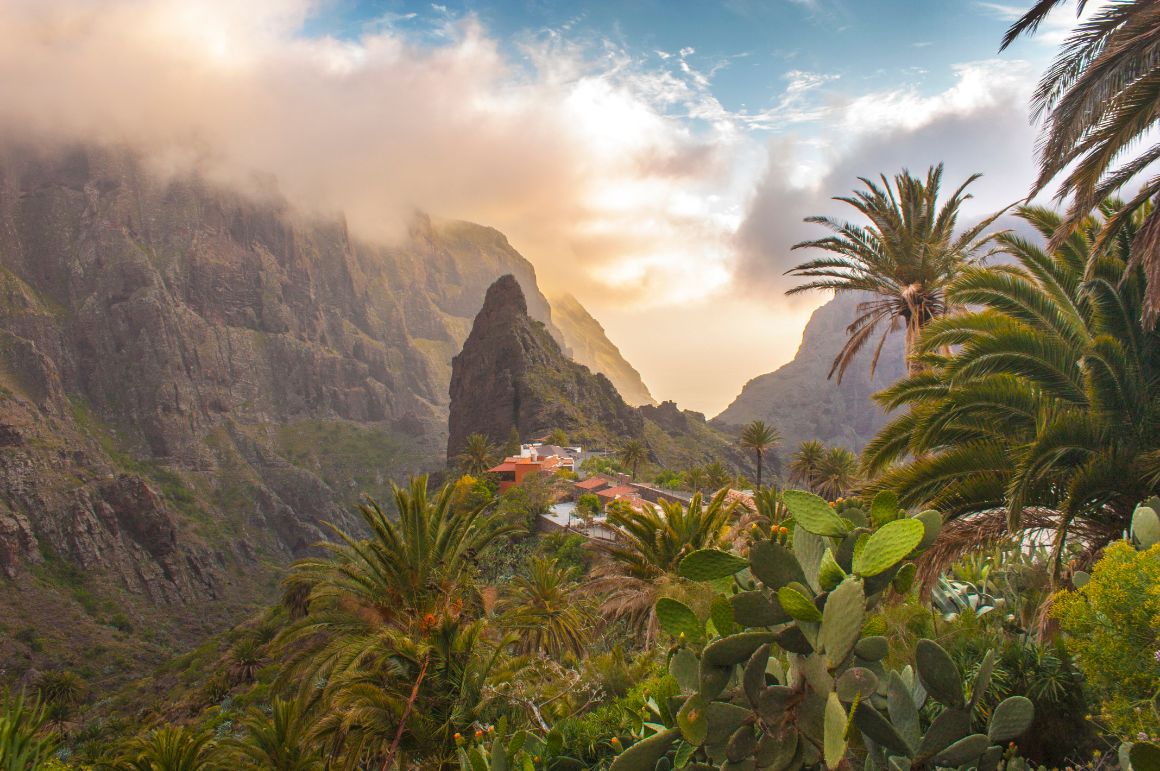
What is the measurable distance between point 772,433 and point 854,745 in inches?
2110

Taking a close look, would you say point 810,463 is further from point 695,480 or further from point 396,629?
point 396,629

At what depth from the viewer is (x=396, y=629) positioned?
36.3 ft

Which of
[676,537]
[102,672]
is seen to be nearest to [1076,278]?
[676,537]

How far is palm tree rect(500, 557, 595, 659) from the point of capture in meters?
17.4

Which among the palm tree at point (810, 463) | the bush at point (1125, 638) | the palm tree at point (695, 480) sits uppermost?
the palm tree at point (695, 480)

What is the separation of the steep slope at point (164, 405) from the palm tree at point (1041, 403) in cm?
7567

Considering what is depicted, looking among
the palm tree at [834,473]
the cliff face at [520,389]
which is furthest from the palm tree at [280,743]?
the cliff face at [520,389]

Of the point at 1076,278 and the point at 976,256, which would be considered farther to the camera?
the point at 976,256

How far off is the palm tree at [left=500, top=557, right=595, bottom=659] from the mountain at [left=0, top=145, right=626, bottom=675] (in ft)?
193

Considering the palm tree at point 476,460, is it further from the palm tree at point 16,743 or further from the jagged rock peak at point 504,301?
the palm tree at point 16,743

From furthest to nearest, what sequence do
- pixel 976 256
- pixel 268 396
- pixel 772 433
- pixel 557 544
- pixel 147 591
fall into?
1. pixel 268 396
2. pixel 147 591
3. pixel 772 433
4. pixel 557 544
5. pixel 976 256

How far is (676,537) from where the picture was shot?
14.8m

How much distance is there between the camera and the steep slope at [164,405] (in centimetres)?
7599

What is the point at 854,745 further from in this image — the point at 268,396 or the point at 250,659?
the point at 268,396
